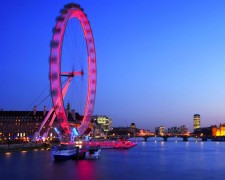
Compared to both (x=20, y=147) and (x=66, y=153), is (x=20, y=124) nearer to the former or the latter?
(x=20, y=147)

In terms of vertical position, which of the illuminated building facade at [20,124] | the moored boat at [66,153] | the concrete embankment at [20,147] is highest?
the illuminated building facade at [20,124]

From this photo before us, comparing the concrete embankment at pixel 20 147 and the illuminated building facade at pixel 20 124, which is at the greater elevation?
the illuminated building facade at pixel 20 124

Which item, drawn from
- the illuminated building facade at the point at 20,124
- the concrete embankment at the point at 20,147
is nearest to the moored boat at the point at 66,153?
the concrete embankment at the point at 20,147

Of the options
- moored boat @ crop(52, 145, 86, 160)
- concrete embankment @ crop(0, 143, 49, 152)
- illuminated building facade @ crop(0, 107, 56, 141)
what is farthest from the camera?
illuminated building facade @ crop(0, 107, 56, 141)

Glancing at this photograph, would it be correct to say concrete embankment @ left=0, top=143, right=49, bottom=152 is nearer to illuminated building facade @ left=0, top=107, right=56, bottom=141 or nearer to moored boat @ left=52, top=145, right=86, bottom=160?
moored boat @ left=52, top=145, right=86, bottom=160

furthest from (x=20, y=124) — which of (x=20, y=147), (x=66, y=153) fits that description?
(x=66, y=153)

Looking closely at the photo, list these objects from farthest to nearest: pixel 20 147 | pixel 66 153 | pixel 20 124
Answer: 1. pixel 20 124
2. pixel 20 147
3. pixel 66 153

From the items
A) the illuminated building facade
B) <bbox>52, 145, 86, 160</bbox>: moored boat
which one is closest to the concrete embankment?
<bbox>52, 145, 86, 160</bbox>: moored boat

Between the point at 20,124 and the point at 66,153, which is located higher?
the point at 20,124

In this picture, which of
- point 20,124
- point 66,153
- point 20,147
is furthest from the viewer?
point 20,124

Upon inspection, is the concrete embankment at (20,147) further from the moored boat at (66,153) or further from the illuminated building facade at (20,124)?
the illuminated building facade at (20,124)

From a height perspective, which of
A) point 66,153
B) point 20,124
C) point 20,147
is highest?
point 20,124

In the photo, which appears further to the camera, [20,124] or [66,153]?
[20,124]

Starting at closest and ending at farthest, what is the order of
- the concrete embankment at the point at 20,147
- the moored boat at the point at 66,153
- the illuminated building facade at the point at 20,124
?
1. the moored boat at the point at 66,153
2. the concrete embankment at the point at 20,147
3. the illuminated building facade at the point at 20,124
